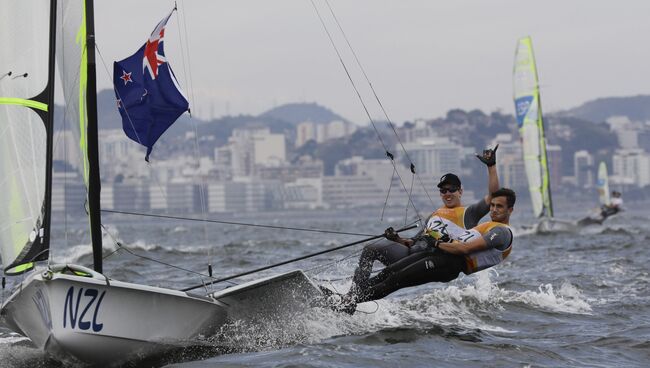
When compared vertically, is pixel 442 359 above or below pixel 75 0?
below

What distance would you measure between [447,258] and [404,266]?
0.97ft

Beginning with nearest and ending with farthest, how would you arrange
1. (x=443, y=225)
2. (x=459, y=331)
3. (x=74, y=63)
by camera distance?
(x=74, y=63)
(x=443, y=225)
(x=459, y=331)

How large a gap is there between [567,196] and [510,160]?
12.8m

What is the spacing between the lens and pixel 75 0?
735 centimetres

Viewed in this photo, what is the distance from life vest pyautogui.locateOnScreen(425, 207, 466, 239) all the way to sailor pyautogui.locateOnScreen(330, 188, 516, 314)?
99 mm

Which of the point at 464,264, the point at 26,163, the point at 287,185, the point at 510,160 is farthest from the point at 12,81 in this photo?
the point at 510,160

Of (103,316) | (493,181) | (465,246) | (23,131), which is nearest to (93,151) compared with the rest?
(23,131)

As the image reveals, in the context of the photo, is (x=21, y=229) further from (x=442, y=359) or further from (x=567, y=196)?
(x=567, y=196)

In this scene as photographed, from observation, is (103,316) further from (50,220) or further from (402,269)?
(402,269)

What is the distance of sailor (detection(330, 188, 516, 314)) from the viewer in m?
7.55

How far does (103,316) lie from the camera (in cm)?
646

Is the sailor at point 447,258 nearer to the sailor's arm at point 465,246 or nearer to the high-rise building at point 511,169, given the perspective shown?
the sailor's arm at point 465,246

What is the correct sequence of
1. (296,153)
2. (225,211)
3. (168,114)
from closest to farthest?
(168,114)
(225,211)
(296,153)

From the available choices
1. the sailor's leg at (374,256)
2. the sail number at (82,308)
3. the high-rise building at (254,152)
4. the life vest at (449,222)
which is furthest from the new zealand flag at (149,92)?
the high-rise building at (254,152)
